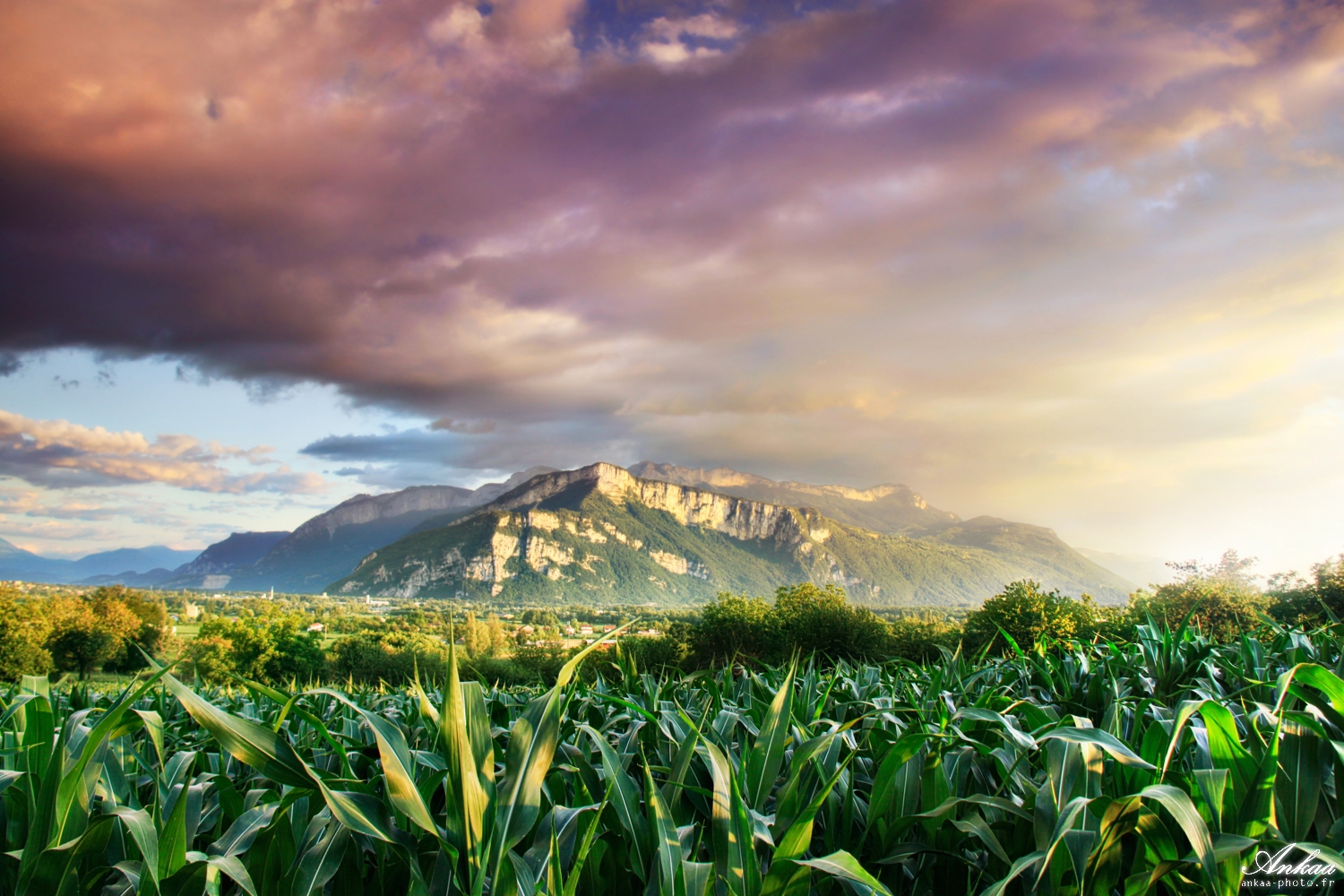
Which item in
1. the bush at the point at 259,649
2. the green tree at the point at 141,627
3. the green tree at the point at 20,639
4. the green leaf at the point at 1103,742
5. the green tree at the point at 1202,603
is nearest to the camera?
the green leaf at the point at 1103,742

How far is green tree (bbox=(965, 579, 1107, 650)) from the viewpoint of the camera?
1043 inches

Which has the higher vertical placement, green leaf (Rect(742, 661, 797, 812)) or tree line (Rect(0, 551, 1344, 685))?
green leaf (Rect(742, 661, 797, 812))

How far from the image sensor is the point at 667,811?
5.29 feet

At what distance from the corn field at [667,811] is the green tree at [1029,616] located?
27304mm

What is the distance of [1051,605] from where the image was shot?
28547mm

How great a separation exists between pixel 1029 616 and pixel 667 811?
103 ft

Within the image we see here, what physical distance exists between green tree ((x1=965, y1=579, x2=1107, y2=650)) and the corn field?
27.3 meters

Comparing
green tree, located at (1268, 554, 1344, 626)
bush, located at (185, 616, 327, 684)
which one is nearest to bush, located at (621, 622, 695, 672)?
green tree, located at (1268, 554, 1344, 626)

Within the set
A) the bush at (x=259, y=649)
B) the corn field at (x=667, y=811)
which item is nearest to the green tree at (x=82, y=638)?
the bush at (x=259, y=649)

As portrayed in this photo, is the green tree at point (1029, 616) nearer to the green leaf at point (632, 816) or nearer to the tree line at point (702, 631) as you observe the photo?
the tree line at point (702, 631)

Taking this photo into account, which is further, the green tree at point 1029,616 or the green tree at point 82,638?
the green tree at point 82,638

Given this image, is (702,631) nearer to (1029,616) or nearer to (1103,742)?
(1029,616)

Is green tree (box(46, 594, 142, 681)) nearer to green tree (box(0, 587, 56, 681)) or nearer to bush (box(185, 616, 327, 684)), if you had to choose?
green tree (box(0, 587, 56, 681))

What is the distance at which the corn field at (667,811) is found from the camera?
1.43 m
